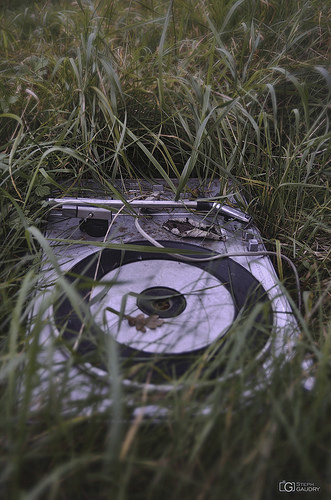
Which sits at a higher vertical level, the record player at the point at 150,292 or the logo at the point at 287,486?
the record player at the point at 150,292

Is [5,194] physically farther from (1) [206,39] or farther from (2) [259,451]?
(1) [206,39]

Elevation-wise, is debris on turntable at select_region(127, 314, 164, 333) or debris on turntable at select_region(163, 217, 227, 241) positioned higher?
debris on turntable at select_region(163, 217, 227, 241)

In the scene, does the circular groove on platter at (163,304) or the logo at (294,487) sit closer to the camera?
the logo at (294,487)

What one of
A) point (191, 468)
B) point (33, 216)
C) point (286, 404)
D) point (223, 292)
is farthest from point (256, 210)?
point (191, 468)

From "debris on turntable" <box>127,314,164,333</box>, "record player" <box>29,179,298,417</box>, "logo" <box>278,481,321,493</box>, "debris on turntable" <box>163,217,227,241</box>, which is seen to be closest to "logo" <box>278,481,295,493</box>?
"logo" <box>278,481,321,493</box>

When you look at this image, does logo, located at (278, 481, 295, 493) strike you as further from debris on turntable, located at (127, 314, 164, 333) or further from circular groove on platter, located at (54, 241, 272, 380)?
debris on turntable, located at (127, 314, 164, 333)

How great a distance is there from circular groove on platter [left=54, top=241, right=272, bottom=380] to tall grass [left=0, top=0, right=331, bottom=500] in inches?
2.3

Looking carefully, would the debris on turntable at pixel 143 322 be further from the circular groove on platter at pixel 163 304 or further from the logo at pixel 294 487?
the logo at pixel 294 487

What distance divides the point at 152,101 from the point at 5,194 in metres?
0.75

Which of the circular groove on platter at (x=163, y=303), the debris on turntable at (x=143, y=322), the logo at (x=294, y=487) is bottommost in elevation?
the logo at (x=294, y=487)

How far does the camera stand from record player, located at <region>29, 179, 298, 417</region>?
80 cm

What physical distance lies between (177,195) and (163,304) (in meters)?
0.36

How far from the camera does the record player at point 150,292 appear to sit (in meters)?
0.80

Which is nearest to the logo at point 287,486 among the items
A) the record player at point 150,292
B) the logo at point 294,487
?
the logo at point 294,487
